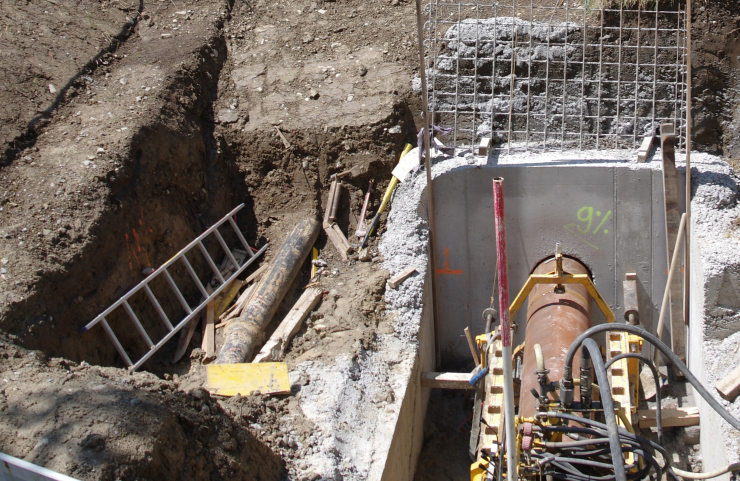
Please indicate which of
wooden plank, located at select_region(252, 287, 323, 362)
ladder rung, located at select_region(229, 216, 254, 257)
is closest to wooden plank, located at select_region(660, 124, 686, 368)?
wooden plank, located at select_region(252, 287, 323, 362)

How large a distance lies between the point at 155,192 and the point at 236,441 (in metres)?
3.41

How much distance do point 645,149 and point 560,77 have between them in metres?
1.51

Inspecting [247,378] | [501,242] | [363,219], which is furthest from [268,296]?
[501,242]

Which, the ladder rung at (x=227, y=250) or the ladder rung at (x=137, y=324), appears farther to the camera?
the ladder rung at (x=227, y=250)

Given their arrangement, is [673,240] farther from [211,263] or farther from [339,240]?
[211,263]

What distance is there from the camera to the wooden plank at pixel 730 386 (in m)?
4.77

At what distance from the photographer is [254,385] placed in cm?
499

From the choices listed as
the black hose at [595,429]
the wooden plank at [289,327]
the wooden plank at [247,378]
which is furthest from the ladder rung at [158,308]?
the black hose at [595,429]

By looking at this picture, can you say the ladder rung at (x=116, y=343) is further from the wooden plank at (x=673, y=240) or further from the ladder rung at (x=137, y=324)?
the wooden plank at (x=673, y=240)

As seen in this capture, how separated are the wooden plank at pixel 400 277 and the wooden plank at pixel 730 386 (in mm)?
2878

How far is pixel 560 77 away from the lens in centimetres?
753

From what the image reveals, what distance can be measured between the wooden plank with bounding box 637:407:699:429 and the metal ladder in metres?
4.39

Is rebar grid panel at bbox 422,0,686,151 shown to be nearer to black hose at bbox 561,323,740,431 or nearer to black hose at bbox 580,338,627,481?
black hose at bbox 561,323,740,431

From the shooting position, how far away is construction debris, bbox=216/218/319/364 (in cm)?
572
